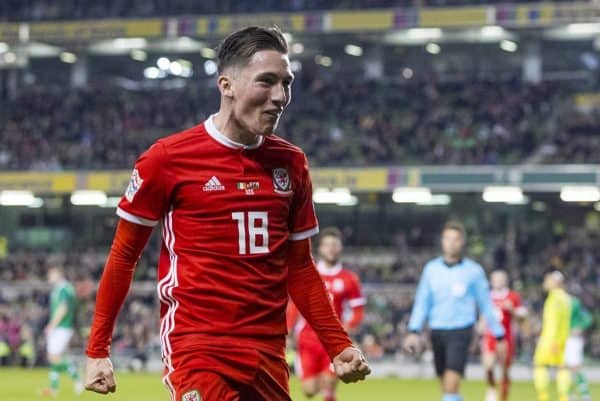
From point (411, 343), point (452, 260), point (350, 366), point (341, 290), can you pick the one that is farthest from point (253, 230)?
point (341, 290)

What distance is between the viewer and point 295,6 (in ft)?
149

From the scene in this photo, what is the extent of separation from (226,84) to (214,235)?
23.8 inches

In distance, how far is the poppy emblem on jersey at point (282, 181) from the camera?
18.1ft

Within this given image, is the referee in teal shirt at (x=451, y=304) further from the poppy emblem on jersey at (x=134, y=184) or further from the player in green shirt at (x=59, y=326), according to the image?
the player in green shirt at (x=59, y=326)

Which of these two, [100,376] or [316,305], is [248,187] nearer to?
[316,305]

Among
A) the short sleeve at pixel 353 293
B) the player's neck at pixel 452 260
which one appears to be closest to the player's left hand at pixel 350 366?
the player's neck at pixel 452 260

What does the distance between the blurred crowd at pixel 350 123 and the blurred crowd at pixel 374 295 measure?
280cm

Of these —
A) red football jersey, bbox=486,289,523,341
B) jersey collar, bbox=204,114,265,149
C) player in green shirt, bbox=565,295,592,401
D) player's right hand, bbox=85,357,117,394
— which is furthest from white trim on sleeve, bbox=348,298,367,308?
player's right hand, bbox=85,357,117,394

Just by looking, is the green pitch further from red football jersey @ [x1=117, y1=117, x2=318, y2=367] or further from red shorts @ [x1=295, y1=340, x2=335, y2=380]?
red football jersey @ [x1=117, y1=117, x2=318, y2=367]

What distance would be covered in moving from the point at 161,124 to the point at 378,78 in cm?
751

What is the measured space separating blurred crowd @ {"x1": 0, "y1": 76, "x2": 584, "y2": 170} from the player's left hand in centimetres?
3245

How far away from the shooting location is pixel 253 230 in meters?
5.39

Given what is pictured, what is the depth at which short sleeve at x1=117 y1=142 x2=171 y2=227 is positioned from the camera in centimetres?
533

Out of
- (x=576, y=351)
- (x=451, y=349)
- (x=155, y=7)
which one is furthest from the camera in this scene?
(x=155, y=7)
